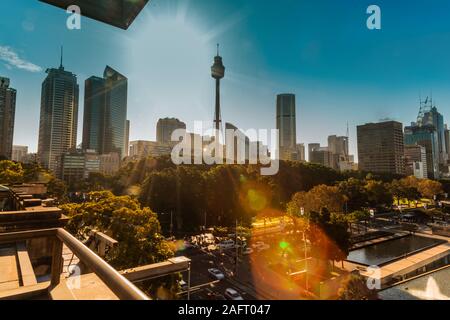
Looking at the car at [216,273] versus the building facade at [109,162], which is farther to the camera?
the building facade at [109,162]

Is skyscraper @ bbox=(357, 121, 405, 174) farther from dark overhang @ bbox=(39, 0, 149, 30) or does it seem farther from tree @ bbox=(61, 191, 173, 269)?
dark overhang @ bbox=(39, 0, 149, 30)

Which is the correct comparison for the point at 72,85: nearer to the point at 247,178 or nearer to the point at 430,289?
the point at 247,178

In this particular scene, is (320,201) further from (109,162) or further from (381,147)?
(109,162)

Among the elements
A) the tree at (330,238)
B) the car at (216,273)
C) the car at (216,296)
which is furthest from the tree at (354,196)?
the car at (216,296)

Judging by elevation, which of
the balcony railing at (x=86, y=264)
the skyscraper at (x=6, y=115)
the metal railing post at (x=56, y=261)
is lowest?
the metal railing post at (x=56, y=261)

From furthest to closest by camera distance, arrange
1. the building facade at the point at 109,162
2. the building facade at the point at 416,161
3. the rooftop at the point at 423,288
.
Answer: the building facade at the point at 416,161
the building facade at the point at 109,162
the rooftop at the point at 423,288

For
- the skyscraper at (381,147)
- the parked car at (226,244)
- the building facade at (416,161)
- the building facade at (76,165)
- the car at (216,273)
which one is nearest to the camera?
the car at (216,273)

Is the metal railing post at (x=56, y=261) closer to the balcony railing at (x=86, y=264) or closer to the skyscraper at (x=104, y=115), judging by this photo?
the balcony railing at (x=86, y=264)

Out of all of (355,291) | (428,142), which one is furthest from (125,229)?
(428,142)
